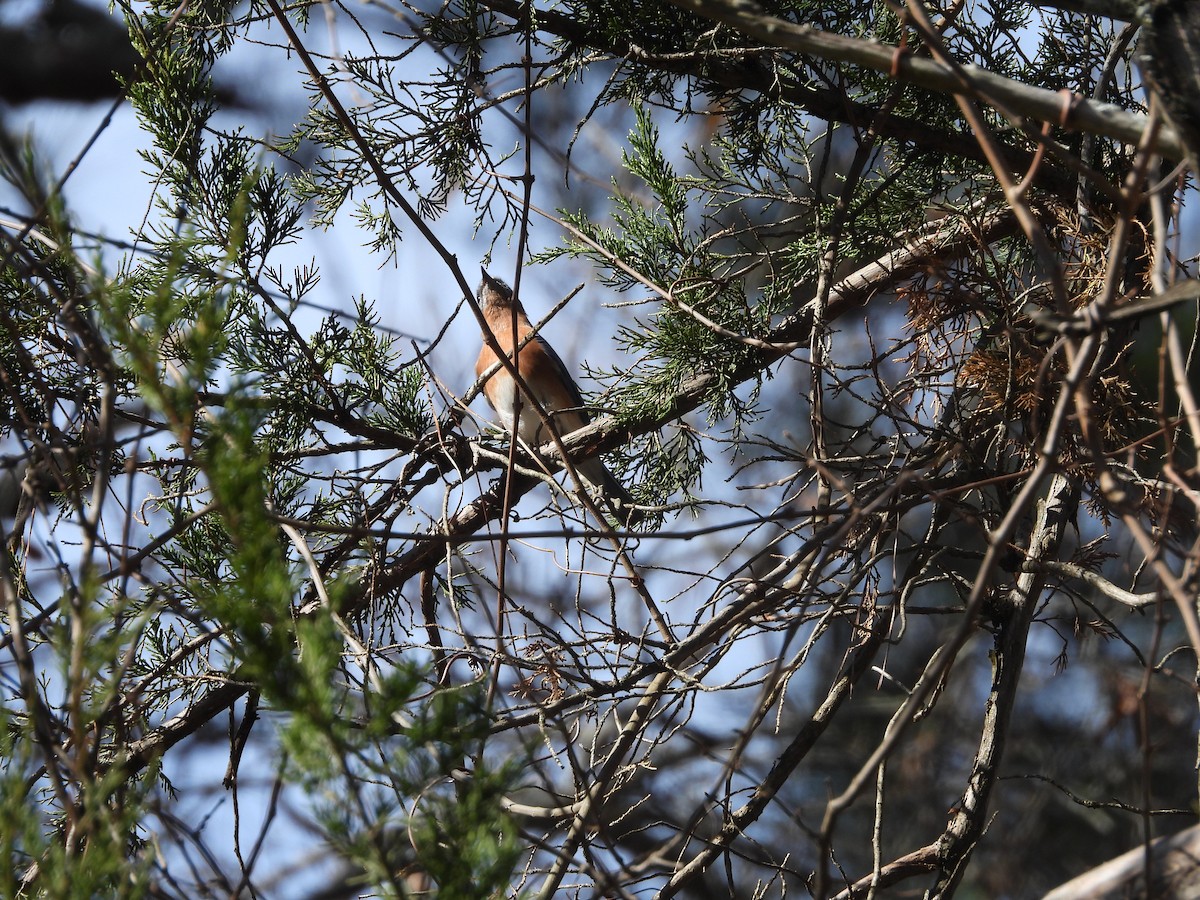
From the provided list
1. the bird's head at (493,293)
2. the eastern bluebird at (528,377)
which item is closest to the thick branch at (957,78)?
the eastern bluebird at (528,377)

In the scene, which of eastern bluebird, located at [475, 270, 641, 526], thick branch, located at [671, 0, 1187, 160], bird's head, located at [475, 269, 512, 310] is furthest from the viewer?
bird's head, located at [475, 269, 512, 310]

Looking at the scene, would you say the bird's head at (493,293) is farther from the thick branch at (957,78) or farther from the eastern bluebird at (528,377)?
the thick branch at (957,78)

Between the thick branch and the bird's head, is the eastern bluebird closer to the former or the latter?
the bird's head

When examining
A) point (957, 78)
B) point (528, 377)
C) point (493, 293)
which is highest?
point (493, 293)

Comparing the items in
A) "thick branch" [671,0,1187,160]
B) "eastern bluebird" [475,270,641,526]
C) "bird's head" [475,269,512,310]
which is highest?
"bird's head" [475,269,512,310]

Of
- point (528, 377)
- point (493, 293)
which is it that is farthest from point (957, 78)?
point (493, 293)

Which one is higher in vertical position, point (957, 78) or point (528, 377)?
point (528, 377)

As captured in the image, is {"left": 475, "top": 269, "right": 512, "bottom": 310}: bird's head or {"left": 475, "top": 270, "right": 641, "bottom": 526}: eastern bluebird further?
{"left": 475, "top": 269, "right": 512, "bottom": 310}: bird's head

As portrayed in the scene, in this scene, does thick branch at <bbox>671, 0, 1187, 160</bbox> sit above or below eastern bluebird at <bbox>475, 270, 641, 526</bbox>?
below

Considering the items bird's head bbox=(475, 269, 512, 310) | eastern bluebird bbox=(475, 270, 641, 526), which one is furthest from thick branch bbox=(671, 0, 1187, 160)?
bird's head bbox=(475, 269, 512, 310)

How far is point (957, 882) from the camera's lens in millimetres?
2475

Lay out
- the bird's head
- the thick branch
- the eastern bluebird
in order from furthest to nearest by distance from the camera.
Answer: the bird's head < the eastern bluebird < the thick branch

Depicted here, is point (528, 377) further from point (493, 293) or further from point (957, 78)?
point (957, 78)

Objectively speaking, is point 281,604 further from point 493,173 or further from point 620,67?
point 620,67
